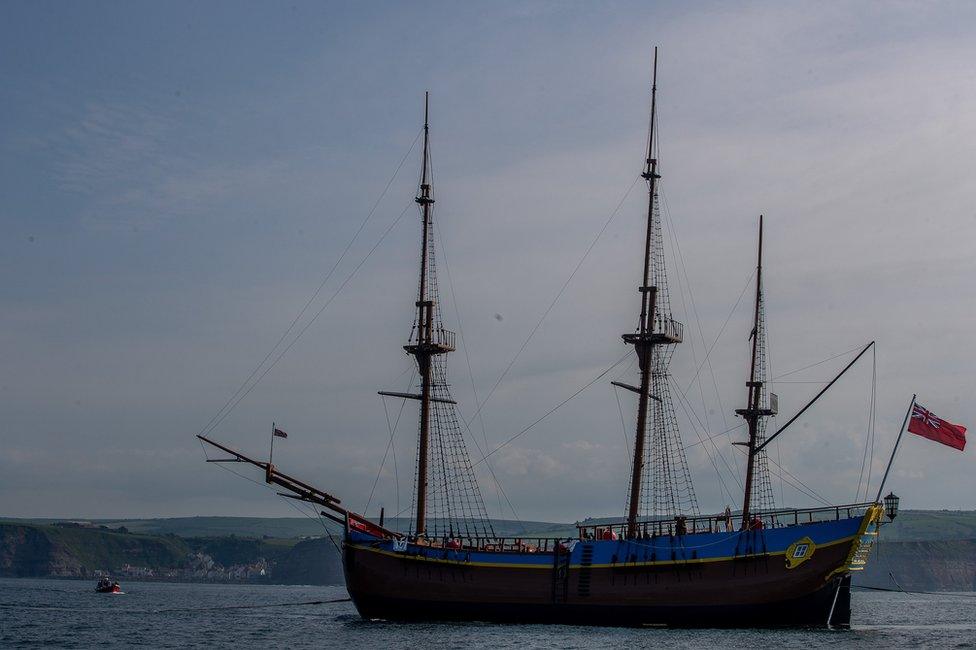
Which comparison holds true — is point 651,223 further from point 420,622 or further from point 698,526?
point 420,622

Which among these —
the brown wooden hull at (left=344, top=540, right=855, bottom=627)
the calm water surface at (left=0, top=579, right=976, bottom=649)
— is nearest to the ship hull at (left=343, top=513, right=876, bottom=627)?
the brown wooden hull at (left=344, top=540, right=855, bottom=627)

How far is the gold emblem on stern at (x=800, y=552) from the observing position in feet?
223

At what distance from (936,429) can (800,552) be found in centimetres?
989

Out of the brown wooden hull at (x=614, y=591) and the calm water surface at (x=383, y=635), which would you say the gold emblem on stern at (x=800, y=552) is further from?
the calm water surface at (x=383, y=635)

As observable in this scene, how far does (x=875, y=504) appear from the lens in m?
68.4

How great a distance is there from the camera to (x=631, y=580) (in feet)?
233

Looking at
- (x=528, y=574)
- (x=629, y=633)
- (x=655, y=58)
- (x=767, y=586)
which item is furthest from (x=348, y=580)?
(x=655, y=58)

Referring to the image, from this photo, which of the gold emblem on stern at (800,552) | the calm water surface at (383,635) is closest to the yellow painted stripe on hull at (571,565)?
the gold emblem on stern at (800,552)

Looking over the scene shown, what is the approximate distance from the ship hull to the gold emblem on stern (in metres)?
0.08

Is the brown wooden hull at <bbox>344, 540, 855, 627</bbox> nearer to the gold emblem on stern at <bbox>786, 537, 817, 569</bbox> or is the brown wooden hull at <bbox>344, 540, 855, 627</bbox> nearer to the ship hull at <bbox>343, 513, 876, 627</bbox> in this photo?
the ship hull at <bbox>343, 513, 876, 627</bbox>

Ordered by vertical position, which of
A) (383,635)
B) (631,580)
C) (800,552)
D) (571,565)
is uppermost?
(800,552)

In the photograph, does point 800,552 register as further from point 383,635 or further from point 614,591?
point 383,635

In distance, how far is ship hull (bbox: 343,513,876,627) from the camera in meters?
68.2

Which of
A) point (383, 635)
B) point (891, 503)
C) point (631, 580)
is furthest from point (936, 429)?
point (383, 635)
